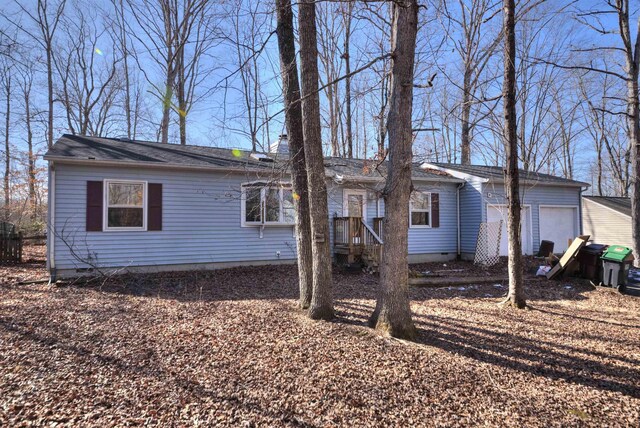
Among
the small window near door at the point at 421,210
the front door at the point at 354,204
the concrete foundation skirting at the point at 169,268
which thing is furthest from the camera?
the small window near door at the point at 421,210

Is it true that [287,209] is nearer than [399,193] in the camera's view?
No

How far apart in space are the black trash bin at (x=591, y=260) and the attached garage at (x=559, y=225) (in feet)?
16.2

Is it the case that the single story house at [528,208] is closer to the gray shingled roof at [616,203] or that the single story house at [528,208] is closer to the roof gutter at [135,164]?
the gray shingled roof at [616,203]

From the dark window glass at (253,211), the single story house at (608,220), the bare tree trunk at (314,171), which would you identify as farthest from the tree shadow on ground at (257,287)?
the single story house at (608,220)

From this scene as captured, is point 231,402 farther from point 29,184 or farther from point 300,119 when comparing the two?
point 29,184

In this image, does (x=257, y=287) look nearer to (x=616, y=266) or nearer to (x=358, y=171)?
(x=358, y=171)

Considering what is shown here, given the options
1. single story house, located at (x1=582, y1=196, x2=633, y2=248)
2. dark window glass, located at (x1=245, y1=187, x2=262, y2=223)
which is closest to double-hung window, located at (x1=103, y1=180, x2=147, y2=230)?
dark window glass, located at (x1=245, y1=187, x2=262, y2=223)

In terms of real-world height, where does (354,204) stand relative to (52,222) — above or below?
above

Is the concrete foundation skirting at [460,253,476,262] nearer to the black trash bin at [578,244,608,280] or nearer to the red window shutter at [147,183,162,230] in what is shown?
the black trash bin at [578,244,608,280]

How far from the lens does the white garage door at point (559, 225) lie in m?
13.7

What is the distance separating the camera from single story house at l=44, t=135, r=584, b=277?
325 inches

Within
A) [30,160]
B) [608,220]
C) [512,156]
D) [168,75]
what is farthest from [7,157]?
[608,220]

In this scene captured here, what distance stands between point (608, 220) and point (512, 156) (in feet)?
57.5

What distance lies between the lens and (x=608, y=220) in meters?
19.3
